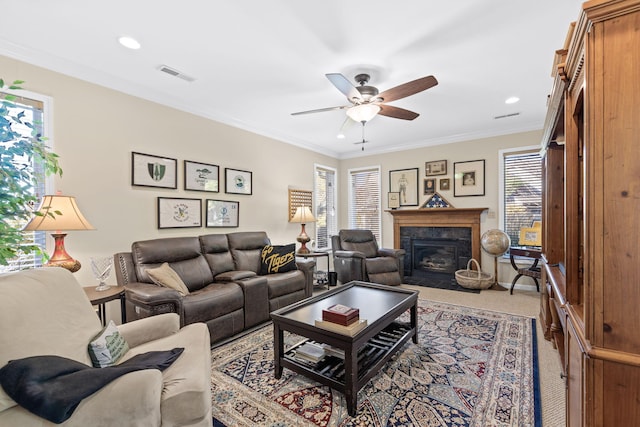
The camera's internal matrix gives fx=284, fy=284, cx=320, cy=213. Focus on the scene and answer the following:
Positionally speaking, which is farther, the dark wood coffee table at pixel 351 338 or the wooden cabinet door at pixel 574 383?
the dark wood coffee table at pixel 351 338

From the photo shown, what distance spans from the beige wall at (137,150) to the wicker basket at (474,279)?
31cm

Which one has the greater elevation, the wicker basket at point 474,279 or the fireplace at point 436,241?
the fireplace at point 436,241

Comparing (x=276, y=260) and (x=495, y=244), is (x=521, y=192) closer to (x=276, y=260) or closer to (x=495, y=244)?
(x=495, y=244)

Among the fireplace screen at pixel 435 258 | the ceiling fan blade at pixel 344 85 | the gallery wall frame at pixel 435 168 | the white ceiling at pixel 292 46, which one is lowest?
the fireplace screen at pixel 435 258

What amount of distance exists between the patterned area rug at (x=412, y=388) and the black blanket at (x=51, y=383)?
2.95 ft

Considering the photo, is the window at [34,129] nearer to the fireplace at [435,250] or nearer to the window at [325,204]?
the window at [325,204]

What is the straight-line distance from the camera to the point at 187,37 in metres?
2.24

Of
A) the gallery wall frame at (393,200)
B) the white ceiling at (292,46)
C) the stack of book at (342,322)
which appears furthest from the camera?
the gallery wall frame at (393,200)

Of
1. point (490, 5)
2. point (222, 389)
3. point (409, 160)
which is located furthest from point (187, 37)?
point (409, 160)

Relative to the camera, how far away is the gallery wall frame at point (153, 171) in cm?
313

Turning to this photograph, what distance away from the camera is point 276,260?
379 cm

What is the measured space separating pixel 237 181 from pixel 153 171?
3.83 ft

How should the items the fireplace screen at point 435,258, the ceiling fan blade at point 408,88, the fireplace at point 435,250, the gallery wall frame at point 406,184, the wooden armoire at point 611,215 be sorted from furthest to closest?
the gallery wall frame at point 406,184 < the fireplace screen at point 435,258 < the fireplace at point 435,250 < the ceiling fan blade at point 408,88 < the wooden armoire at point 611,215

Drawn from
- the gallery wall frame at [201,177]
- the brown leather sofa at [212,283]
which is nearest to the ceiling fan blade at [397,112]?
the brown leather sofa at [212,283]
